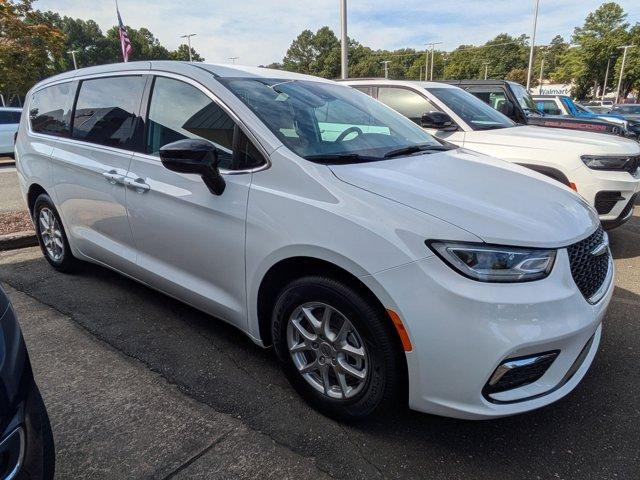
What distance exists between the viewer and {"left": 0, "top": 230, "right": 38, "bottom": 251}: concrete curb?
5.21 m

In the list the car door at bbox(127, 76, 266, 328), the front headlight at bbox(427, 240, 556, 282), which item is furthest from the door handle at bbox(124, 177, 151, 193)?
the front headlight at bbox(427, 240, 556, 282)

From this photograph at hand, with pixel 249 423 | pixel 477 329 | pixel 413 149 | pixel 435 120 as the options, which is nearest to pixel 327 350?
pixel 249 423

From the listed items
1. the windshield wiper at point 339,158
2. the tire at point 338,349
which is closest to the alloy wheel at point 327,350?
the tire at point 338,349

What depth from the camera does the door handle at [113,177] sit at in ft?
10.3

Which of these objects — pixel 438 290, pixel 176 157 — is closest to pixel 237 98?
pixel 176 157

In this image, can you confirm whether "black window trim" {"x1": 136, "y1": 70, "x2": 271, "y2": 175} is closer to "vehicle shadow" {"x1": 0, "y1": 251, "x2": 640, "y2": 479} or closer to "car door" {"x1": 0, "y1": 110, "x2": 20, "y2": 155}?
"vehicle shadow" {"x1": 0, "y1": 251, "x2": 640, "y2": 479}

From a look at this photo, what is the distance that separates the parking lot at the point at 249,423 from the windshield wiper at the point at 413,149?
1.40 metres

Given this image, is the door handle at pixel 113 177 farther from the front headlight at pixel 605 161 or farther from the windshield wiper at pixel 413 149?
the front headlight at pixel 605 161

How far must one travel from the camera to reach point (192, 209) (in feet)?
8.78

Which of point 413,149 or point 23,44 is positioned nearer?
point 413,149

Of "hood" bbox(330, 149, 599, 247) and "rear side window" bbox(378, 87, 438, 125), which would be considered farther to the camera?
"rear side window" bbox(378, 87, 438, 125)

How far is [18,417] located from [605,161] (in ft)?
16.9

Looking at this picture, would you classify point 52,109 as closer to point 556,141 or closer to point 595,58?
point 556,141

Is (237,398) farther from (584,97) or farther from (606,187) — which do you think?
(584,97)
